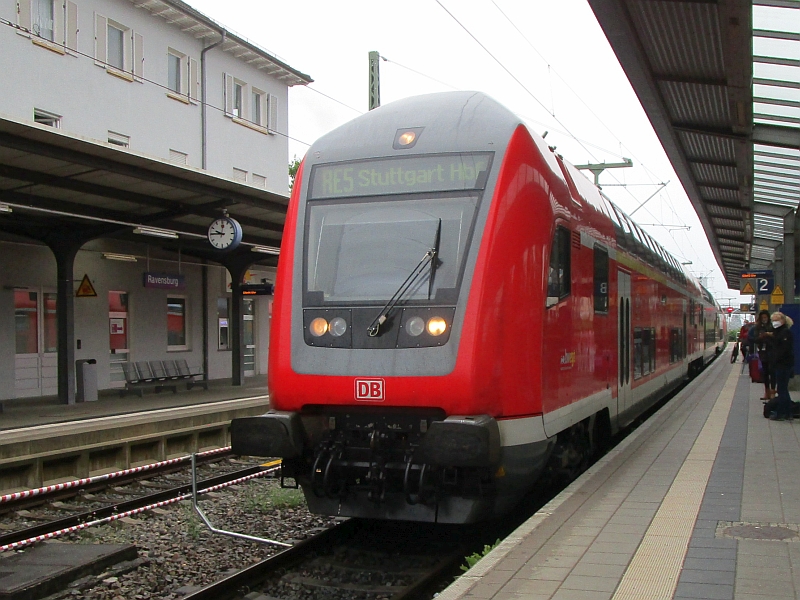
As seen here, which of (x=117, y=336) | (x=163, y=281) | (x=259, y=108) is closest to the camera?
(x=163, y=281)

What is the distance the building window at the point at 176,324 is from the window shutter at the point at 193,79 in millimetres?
7188

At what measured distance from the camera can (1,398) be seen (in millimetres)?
16891

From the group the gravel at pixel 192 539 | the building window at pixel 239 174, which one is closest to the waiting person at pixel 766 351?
the gravel at pixel 192 539

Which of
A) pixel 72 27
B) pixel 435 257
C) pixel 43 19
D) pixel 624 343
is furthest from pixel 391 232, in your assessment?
pixel 72 27

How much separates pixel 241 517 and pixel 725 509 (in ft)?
14.6

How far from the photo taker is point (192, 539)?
754cm

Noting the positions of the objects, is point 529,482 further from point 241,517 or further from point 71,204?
point 71,204

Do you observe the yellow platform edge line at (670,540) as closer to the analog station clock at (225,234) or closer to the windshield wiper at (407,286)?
the windshield wiper at (407,286)

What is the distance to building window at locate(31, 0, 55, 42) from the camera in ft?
67.1

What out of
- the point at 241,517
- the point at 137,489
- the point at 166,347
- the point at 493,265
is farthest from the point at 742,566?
the point at 166,347

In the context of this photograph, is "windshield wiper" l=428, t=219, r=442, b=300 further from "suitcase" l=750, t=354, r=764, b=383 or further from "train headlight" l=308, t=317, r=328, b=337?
"suitcase" l=750, t=354, r=764, b=383

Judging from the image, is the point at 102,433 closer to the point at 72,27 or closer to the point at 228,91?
the point at 72,27

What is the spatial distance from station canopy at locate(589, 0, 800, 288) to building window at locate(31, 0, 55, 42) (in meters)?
15.1

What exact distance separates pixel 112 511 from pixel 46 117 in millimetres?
14842
